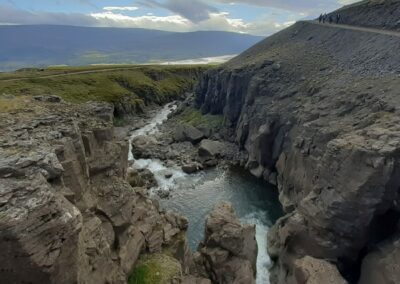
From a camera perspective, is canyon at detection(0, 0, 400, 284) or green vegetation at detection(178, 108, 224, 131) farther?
green vegetation at detection(178, 108, 224, 131)

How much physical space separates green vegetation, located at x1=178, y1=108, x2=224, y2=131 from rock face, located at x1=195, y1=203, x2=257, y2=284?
66.7 metres

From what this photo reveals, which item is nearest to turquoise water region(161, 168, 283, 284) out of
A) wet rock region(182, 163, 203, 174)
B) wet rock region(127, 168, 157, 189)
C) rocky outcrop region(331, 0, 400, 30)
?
wet rock region(182, 163, 203, 174)

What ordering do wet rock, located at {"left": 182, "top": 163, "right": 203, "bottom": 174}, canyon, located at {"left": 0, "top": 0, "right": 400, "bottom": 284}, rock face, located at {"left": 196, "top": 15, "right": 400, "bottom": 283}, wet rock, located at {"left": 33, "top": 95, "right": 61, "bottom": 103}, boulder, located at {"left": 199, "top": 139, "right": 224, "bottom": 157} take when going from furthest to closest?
boulder, located at {"left": 199, "top": 139, "right": 224, "bottom": 157}
wet rock, located at {"left": 182, "top": 163, "right": 203, "bottom": 174}
rock face, located at {"left": 196, "top": 15, "right": 400, "bottom": 283}
wet rock, located at {"left": 33, "top": 95, "right": 61, "bottom": 103}
canyon, located at {"left": 0, "top": 0, "right": 400, "bottom": 284}

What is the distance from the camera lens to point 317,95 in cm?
6906

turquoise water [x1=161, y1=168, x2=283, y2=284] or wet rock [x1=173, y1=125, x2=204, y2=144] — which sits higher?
turquoise water [x1=161, y1=168, x2=283, y2=284]

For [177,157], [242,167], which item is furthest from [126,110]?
[242,167]

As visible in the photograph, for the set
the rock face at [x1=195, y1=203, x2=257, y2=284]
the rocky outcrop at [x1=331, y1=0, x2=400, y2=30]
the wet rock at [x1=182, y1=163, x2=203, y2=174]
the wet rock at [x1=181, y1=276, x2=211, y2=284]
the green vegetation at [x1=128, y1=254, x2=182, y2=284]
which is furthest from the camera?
the wet rock at [x1=182, y1=163, x2=203, y2=174]

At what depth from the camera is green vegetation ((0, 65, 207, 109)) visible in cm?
11644

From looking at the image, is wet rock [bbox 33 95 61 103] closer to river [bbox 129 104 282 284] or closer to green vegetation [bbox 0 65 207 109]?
river [bbox 129 104 282 284]

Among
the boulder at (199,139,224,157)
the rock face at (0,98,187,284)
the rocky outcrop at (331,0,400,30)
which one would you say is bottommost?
the boulder at (199,139,224,157)

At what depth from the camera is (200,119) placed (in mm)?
115500

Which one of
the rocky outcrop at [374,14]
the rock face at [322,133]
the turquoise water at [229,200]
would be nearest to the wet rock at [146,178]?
the turquoise water at [229,200]

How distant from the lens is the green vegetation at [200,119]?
109 meters

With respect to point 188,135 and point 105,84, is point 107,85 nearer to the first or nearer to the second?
point 105,84
